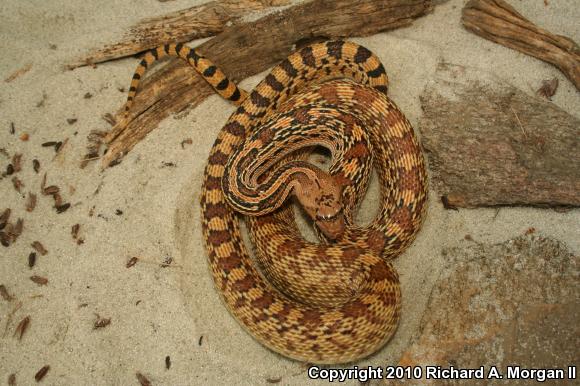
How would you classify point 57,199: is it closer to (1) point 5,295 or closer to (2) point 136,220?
(2) point 136,220

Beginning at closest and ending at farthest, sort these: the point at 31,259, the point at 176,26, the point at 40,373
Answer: the point at 40,373
the point at 31,259
the point at 176,26

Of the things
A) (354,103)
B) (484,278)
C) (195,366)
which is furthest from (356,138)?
(195,366)

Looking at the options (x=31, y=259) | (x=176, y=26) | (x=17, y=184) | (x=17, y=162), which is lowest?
(x=31, y=259)

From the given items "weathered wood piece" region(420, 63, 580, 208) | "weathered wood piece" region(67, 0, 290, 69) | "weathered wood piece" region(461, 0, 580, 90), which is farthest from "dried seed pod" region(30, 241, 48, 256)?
"weathered wood piece" region(461, 0, 580, 90)

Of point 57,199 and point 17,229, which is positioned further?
point 57,199

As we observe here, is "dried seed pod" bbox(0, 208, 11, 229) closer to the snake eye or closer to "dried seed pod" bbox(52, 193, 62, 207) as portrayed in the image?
"dried seed pod" bbox(52, 193, 62, 207)

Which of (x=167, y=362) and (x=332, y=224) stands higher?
(x=332, y=224)

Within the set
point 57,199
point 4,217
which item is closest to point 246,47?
point 57,199
